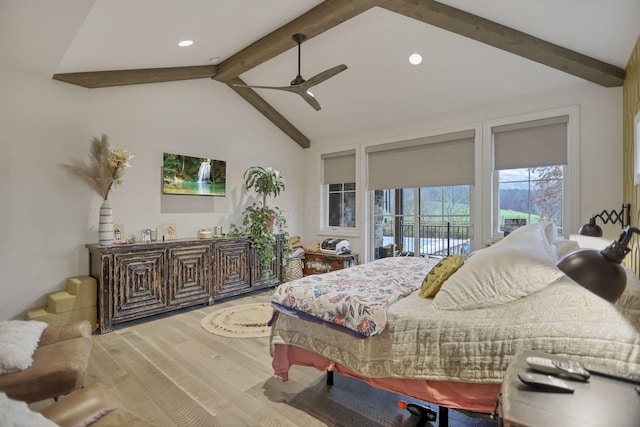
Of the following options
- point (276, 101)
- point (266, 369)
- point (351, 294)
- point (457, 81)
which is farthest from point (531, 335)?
point (276, 101)

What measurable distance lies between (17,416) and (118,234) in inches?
129

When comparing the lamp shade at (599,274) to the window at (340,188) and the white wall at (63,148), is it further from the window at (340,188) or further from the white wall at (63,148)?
the window at (340,188)

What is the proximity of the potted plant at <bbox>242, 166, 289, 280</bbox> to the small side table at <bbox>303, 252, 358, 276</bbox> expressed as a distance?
0.61 m

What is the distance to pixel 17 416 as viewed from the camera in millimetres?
860

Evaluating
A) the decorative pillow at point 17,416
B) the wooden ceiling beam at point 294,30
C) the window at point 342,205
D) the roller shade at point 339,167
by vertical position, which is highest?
the wooden ceiling beam at point 294,30

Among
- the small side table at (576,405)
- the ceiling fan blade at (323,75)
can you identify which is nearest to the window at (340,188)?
the ceiling fan blade at (323,75)

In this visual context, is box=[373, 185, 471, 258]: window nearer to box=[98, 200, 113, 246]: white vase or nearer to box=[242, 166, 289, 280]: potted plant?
box=[242, 166, 289, 280]: potted plant

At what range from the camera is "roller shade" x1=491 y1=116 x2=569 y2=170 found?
3.54 m

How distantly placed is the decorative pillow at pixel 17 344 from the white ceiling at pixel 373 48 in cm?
220

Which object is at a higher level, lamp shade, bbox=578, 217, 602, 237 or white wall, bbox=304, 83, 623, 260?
white wall, bbox=304, 83, 623, 260

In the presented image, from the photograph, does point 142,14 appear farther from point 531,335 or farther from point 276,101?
point 531,335

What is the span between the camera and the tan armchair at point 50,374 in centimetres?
156

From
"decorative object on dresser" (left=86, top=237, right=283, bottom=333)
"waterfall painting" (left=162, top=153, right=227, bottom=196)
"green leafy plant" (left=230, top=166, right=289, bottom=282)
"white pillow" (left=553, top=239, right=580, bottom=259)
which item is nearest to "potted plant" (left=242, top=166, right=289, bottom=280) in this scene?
"green leafy plant" (left=230, top=166, right=289, bottom=282)

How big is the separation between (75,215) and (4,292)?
0.94 meters
